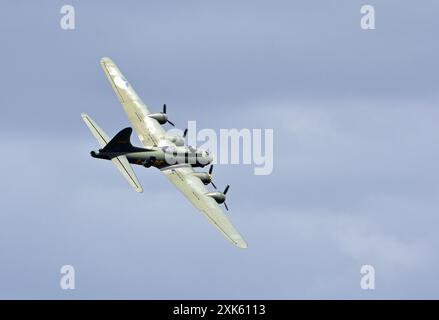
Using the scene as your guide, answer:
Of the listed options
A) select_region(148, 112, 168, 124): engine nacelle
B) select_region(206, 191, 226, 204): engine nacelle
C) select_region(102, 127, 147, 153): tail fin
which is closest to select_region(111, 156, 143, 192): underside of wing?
select_region(102, 127, 147, 153): tail fin

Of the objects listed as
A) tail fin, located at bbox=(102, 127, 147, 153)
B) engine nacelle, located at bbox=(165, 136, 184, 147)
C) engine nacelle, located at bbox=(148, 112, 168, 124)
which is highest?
engine nacelle, located at bbox=(148, 112, 168, 124)

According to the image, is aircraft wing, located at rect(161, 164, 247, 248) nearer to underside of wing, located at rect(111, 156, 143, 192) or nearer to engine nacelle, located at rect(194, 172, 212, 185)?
engine nacelle, located at rect(194, 172, 212, 185)

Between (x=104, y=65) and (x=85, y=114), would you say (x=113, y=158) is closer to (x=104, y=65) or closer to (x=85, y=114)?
(x=85, y=114)

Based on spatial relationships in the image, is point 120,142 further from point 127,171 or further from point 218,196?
point 218,196

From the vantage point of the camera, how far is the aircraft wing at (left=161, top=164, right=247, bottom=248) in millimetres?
131125

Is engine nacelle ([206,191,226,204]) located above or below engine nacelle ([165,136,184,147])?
below

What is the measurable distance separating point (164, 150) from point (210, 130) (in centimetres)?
892

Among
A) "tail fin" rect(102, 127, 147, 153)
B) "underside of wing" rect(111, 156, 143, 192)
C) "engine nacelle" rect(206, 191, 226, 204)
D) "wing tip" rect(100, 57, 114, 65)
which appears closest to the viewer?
"underside of wing" rect(111, 156, 143, 192)

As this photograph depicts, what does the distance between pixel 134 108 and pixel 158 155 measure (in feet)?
38.4

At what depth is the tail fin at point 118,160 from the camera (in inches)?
5173

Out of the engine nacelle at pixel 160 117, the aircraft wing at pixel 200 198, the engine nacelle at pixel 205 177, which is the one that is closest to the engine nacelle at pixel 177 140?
the aircraft wing at pixel 200 198

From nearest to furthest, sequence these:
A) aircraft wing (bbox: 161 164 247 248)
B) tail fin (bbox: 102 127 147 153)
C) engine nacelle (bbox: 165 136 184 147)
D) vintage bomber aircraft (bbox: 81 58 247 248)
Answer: aircraft wing (bbox: 161 164 247 248) < vintage bomber aircraft (bbox: 81 58 247 248) < tail fin (bbox: 102 127 147 153) < engine nacelle (bbox: 165 136 184 147)

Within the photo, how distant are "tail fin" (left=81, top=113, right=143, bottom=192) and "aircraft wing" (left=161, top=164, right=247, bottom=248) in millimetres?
7546
